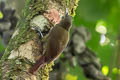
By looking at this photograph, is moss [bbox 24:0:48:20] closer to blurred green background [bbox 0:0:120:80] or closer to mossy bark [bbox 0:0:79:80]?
mossy bark [bbox 0:0:79:80]

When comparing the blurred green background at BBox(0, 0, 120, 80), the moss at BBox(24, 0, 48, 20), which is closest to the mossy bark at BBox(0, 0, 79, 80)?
the moss at BBox(24, 0, 48, 20)

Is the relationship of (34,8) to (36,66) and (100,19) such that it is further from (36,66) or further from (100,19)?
(100,19)

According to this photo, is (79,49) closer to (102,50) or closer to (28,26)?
(102,50)

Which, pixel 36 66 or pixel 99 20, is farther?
pixel 99 20

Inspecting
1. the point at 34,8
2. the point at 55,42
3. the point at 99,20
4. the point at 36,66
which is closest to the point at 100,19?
the point at 99,20

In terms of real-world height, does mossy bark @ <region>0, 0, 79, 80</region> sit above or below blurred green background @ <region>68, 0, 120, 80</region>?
above

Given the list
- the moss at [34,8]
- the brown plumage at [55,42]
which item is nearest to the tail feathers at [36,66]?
the brown plumage at [55,42]
